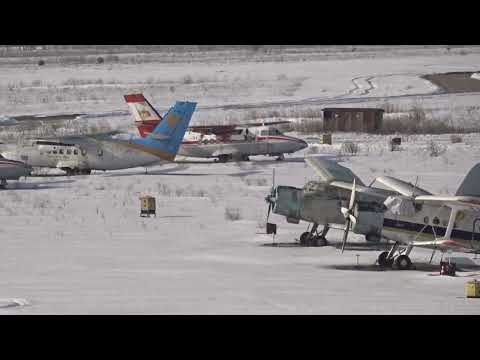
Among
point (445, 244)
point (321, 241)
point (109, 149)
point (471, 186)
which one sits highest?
point (109, 149)

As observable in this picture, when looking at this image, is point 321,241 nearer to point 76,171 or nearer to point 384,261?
point 384,261

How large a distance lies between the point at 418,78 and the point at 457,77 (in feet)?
13.4

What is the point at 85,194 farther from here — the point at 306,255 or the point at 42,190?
the point at 306,255

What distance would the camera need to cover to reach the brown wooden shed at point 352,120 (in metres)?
62.7

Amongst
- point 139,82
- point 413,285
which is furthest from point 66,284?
point 139,82

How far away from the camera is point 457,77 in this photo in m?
100

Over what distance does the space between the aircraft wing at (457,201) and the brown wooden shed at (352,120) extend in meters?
40.7

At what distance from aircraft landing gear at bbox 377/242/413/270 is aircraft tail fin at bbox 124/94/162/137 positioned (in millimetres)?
27799

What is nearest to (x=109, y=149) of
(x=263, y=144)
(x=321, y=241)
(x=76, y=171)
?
(x=76, y=171)

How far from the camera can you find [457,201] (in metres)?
21.1

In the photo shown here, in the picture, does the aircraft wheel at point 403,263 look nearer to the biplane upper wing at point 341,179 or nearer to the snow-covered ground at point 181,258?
the snow-covered ground at point 181,258

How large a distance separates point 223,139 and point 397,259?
2725 cm

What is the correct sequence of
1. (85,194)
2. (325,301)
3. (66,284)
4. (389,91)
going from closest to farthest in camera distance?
(325,301)
(66,284)
(85,194)
(389,91)

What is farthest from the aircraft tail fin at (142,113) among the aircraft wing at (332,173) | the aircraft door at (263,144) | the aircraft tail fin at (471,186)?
the aircraft tail fin at (471,186)
